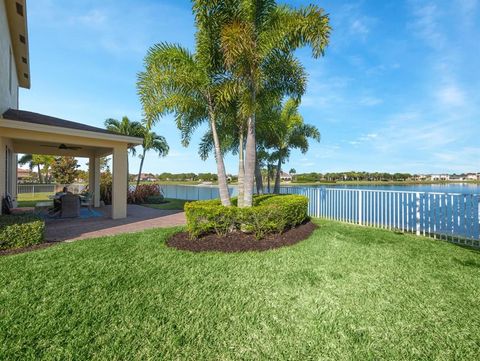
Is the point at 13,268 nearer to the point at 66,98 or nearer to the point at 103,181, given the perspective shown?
the point at 66,98

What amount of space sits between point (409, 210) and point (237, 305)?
22.0ft

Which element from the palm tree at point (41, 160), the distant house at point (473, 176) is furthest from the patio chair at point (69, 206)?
the distant house at point (473, 176)

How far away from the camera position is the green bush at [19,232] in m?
4.86

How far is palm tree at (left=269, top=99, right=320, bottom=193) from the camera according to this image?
538 inches

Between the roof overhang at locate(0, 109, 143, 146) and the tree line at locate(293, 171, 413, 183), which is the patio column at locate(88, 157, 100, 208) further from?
the tree line at locate(293, 171, 413, 183)

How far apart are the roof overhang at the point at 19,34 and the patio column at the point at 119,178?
617cm

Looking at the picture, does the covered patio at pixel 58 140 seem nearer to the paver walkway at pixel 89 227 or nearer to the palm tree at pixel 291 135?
the paver walkway at pixel 89 227

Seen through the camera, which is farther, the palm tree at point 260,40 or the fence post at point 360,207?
the fence post at point 360,207

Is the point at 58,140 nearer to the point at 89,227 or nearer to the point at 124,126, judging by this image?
the point at 89,227

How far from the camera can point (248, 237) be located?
5.66 meters

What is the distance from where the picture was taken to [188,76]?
21.2 ft

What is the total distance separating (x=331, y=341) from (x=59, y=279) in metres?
3.72

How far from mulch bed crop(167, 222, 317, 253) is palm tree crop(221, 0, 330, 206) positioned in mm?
1180

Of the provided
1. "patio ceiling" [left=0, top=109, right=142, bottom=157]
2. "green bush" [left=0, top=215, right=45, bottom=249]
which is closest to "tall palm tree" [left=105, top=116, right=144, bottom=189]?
"patio ceiling" [left=0, top=109, right=142, bottom=157]
